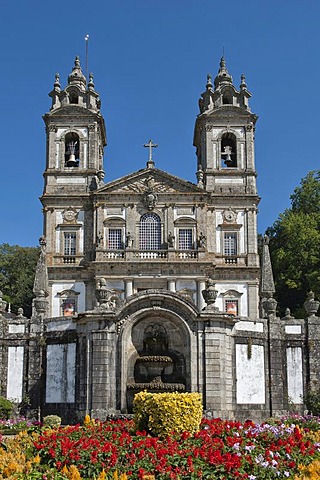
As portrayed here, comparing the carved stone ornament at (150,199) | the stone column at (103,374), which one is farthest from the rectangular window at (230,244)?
the stone column at (103,374)

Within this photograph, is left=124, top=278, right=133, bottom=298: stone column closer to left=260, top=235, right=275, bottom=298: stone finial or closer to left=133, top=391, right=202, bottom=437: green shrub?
left=260, top=235, right=275, bottom=298: stone finial

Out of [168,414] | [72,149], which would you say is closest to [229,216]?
[72,149]

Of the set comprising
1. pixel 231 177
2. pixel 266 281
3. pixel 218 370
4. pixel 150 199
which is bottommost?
pixel 218 370

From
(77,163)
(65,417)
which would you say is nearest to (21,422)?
(65,417)

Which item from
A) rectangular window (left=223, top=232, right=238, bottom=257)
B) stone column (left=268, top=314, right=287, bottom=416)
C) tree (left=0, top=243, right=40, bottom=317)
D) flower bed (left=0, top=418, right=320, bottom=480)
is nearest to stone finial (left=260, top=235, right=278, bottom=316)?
stone column (left=268, top=314, right=287, bottom=416)

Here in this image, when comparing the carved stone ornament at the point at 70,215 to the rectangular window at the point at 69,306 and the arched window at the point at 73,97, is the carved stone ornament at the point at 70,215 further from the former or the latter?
the arched window at the point at 73,97

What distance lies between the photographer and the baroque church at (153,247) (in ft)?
73.5

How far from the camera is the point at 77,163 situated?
44219 millimetres

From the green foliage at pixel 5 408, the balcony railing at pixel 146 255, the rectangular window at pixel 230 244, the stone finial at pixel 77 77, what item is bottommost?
the green foliage at pixel 5 408

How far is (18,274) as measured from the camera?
5725 centimetres

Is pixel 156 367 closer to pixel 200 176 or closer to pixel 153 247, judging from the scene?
pixel 153 247

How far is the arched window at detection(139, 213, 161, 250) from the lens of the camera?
4153cm

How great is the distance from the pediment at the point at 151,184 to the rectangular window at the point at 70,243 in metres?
3.41

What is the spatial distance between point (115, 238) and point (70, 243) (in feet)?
8.96
